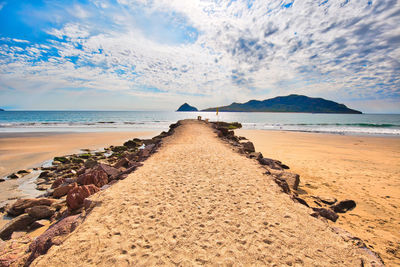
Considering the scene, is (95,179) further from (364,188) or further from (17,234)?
(364,188)

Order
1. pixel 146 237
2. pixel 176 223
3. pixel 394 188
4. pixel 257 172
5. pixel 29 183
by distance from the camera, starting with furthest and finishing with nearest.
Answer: pixel 29 183 < pixel 394 188 < pixel 257 172 < pixel 176 223 < pixel 146 237

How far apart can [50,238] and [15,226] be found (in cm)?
279

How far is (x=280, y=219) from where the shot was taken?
3900mm

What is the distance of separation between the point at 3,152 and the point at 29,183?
10.2 meters

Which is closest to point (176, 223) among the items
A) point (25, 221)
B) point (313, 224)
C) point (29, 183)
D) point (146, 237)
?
point (146, 237)

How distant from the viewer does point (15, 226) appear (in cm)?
486

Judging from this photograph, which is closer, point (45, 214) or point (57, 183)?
point (45, 214)

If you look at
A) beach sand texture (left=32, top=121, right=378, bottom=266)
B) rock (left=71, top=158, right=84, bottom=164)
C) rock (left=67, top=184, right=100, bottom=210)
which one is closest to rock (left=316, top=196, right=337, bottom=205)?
beach sand texture (left=32, top=121, right=378, bottom=266)

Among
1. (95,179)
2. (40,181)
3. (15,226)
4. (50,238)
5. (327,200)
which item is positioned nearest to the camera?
(50,238)

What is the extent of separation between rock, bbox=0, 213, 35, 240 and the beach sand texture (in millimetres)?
2205

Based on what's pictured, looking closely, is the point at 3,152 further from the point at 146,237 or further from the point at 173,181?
the point at 146,237

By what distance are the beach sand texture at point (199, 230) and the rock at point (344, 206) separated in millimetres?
2462

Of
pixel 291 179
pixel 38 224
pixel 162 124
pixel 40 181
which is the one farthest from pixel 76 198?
pixel 162 124

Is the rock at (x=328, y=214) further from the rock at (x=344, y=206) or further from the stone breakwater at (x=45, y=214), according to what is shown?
the stone breakwater at (x=45, y=214)
